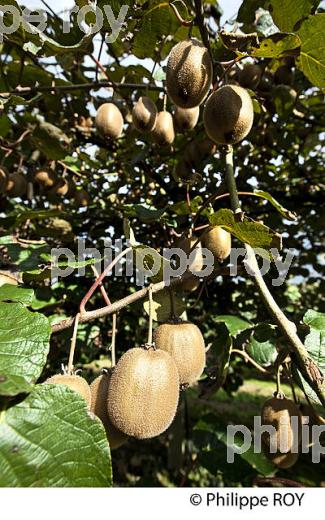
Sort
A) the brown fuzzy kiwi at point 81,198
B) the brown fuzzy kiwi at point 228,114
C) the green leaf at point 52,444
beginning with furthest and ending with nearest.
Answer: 1. the brown fuzzy kiwi at point 81,198
2. the brown fuzzy kiwi at point 228,114
3. the green leaf at point 52,444

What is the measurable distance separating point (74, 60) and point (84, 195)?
2.18ft

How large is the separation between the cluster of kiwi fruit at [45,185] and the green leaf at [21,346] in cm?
128

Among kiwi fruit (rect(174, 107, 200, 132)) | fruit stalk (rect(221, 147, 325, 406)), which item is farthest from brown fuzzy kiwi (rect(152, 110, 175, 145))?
fruit stalk (rect(221, 147, 325, 406))

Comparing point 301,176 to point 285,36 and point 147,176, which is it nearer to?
point 147,176

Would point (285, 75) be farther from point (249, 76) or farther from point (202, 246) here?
point (202, 246)

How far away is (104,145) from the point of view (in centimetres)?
240

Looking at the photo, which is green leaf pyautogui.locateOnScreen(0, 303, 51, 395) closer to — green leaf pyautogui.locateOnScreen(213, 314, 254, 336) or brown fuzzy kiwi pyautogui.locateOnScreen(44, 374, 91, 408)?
brown fuzzy kiwi pyautogui.locateOnScreen(44, 374, 91, 408)

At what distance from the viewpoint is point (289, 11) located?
118cm

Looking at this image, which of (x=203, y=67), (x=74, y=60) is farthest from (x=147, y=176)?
(x=203, y=67)

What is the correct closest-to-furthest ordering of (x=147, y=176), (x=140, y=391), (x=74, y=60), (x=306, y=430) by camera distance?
(x=140, y=391) < (x=306, y=430) < (x=74, y=60) < (x=147, y=176)

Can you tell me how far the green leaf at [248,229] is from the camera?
1003 mm

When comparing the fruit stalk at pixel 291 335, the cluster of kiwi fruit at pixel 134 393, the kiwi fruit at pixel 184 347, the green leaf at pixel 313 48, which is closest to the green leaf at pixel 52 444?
the cluster of kiwi fruit at pixel 134 393

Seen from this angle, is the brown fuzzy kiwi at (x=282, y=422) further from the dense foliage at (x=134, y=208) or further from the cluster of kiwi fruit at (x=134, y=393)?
the cluster of kiwi fruit at (x=134, y=393)

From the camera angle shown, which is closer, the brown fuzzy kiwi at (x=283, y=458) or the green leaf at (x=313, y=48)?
the green leaf at (x=313, y=48)
